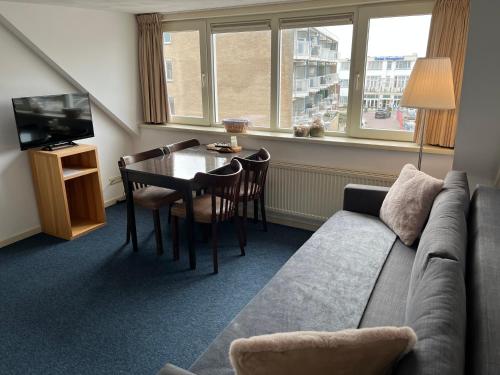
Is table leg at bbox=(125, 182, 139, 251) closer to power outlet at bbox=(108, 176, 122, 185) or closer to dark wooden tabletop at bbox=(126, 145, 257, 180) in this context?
dark wooden tabletop at bbox=(126, 145, 257, 180)

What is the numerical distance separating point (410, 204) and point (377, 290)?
0.75 metres

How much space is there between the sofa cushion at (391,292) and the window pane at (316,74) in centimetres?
172

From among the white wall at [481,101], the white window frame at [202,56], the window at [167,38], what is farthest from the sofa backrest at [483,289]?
the window at [167,38]

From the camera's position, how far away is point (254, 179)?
3404 mm

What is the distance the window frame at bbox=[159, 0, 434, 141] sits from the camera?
3.22m

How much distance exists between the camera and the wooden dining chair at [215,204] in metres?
2.84

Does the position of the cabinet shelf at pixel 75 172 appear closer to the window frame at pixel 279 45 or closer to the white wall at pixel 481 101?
the window frame at pixel 279 45

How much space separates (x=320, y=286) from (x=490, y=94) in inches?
68.5

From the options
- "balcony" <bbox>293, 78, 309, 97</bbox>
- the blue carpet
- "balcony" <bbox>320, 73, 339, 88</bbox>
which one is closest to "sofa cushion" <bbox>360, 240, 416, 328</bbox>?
the blue carpet

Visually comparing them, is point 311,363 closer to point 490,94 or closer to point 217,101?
point 490,94

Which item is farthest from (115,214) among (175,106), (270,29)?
(270,29)

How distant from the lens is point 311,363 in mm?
1019

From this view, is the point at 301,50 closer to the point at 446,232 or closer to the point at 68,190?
the point at 446,232

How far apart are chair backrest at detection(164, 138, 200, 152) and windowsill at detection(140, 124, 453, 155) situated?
0.15 meters
